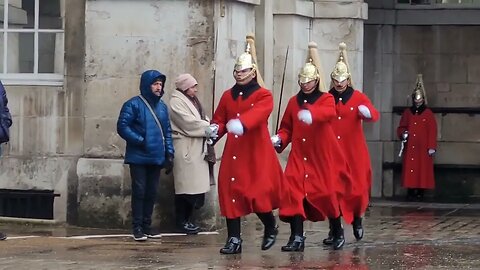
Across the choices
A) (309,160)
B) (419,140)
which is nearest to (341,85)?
(309,160)

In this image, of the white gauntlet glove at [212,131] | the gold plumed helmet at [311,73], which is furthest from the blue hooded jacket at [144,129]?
the gold plumed helmet at [311,73]

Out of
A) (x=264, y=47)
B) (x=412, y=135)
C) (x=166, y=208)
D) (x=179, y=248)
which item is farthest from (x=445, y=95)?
(x=179, y=248)

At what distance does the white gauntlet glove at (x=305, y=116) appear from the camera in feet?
37.8

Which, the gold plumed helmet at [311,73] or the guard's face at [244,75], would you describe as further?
the gold plumed helmet at [311,73]

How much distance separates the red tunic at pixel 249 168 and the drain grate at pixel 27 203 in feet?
9.84

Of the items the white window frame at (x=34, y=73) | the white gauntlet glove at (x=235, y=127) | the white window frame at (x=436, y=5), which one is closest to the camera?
the white gauntlet glove at (x=235, y=127)

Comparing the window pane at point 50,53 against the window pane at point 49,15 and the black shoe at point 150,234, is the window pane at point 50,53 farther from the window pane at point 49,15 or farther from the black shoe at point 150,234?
the black shoe at point 150,234

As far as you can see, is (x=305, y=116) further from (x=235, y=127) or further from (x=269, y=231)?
(x=269, y=231)

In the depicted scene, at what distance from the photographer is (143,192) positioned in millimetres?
12828

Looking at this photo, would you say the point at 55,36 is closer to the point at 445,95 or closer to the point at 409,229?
the point at 409,229

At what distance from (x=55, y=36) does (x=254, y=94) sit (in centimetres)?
336

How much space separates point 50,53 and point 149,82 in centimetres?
196

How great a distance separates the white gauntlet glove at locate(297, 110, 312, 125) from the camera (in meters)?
11.5

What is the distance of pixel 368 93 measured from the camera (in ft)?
64.1
